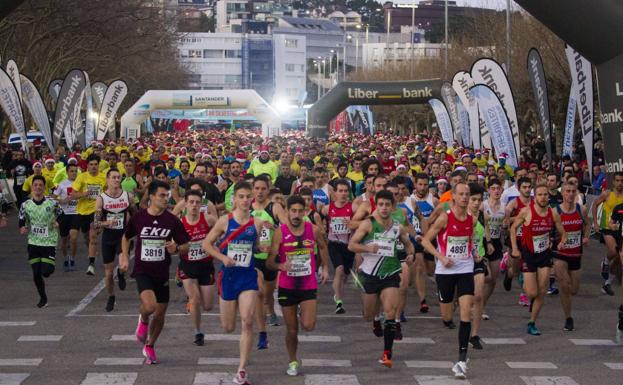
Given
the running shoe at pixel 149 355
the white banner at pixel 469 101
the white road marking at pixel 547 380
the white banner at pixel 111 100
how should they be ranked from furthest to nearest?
the white banner at pixel 111 100 → the white banner at pixel 469 101 → the running shoe at pixel 149 355 → the white road marking at pixel 547 380

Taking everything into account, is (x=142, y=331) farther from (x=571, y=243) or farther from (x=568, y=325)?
(x=571, y=243)

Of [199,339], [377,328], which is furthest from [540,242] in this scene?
[199,339]

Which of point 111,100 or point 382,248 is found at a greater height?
point 111,100

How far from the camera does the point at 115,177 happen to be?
640 inches

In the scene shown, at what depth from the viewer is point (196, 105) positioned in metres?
59.2

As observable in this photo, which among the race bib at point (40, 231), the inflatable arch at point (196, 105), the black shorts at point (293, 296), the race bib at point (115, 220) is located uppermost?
the inflatable arch at point (196, 105)

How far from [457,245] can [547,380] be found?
1.62 meters

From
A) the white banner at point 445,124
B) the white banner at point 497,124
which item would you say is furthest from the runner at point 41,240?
the white banner at point 445,124

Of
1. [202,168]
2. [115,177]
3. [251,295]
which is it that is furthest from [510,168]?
[251,295]

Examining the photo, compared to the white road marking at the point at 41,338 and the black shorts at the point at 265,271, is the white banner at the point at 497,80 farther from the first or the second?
the white road marking at the point at 41,338

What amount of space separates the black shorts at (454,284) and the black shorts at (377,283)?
1.50 feet

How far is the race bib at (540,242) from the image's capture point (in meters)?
13.9

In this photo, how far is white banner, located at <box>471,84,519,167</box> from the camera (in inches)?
1089

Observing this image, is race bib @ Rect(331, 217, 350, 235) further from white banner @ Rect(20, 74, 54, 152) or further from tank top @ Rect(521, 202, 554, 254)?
white banner @ Rect(20, 74, 54, 152)
